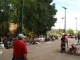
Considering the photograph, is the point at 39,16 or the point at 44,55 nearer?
the point at 44,55

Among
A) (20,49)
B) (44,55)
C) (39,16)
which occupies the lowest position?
(44,55)

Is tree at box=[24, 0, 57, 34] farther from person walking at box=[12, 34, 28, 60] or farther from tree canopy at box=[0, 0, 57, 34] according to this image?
person walking at box=[12, 34, 28, 60]

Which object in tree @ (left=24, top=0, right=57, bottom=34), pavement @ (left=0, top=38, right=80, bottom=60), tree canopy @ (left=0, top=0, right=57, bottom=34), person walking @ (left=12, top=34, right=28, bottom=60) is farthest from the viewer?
tree @ (left=24, top=0, right=57, bottom=34)

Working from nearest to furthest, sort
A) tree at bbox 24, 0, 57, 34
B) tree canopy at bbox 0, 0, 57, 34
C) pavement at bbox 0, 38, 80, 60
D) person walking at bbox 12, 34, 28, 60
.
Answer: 1. person walking at bbox 12, 34, 28, 60
2. pavement at bbox 0, 38, 80, 60
3. tree canopy at bbox 0, 0, 57, 34
4. tree at bbox 24, 0, 57, 34

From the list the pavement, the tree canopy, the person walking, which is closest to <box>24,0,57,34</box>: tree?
the tree canopy

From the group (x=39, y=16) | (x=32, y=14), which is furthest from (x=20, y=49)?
(x=39, y=16)

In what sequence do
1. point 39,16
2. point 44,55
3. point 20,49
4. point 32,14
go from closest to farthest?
1. point 20,49
2. point 44,55
3. point 32,14
4. point 39,16

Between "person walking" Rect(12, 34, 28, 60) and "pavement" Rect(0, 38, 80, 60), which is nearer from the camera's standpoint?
"person walking" Rect(12, 34, 28, 60)

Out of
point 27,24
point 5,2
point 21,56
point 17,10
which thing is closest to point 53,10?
point 27,24

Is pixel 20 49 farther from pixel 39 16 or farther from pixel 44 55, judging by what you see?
pixel 39 16

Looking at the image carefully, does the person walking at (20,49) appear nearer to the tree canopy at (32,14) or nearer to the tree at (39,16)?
the tree canopy at (32,14)

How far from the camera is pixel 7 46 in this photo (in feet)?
93.4

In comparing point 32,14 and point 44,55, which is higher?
point 32,14

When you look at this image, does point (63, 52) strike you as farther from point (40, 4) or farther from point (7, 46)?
point (40, 4)
